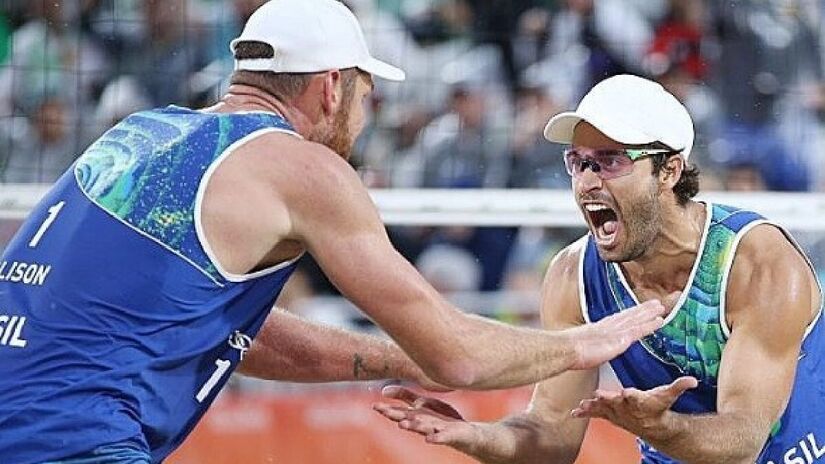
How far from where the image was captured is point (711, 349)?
16.2ft

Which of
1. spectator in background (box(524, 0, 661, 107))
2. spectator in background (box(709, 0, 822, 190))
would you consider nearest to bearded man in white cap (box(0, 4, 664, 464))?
spectator in background (box(709, 0, 822, 190))

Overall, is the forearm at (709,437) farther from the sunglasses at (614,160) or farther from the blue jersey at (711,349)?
the sunglasses at (614,160)

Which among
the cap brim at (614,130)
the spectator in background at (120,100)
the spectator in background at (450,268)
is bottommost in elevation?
the spectator in background at (450,268)

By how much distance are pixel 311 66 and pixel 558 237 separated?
5702mm

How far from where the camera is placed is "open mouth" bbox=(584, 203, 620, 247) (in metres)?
5.01

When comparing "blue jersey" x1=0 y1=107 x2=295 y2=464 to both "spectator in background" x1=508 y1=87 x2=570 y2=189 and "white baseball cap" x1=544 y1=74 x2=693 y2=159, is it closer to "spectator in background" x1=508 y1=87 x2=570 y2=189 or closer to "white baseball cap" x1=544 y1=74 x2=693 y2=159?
"white baseball cap" x1=544 y1=74 x2=693 y2=159

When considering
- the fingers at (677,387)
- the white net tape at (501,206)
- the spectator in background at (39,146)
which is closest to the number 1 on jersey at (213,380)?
the fingers at (677,387)

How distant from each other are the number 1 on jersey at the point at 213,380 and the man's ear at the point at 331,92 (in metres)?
0.68

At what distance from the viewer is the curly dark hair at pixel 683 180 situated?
5.06m

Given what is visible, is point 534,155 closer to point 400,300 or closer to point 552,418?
point 552,418

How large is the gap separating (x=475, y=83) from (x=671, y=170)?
15.8 ft

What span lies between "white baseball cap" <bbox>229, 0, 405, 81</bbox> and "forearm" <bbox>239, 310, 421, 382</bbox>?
0.88 m

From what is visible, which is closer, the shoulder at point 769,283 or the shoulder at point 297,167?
the shoulder at point 297,167

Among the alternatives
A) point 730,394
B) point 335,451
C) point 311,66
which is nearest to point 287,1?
point 311,66
